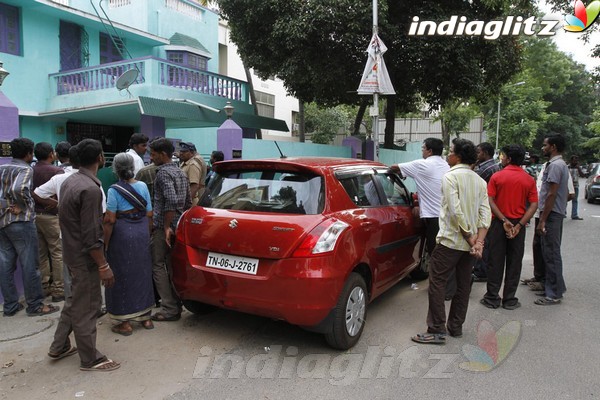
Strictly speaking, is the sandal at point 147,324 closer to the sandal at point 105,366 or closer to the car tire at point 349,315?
the sandal at point 105,366

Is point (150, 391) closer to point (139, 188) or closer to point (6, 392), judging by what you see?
point (6, 392)

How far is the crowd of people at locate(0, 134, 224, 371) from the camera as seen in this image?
10.9 feet

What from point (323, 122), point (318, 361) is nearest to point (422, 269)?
point (318, 361)

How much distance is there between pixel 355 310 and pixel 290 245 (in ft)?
2.94

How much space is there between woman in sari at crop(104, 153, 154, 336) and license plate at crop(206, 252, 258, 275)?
0.69 m

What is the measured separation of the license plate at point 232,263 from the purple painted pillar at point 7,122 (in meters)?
2.80

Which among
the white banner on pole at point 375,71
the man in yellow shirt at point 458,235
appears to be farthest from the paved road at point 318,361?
the white banner on pole at point 375,71

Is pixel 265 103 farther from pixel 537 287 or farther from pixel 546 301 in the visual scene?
pixel 546 301

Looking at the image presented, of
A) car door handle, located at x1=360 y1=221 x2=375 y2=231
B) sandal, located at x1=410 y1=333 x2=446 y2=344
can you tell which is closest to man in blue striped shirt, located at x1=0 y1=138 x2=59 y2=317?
car door handle, located at x1=360 y1=221 x2=375 y2=231

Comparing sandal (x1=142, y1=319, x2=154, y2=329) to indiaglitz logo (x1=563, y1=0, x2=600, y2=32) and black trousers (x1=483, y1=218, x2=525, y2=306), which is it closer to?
black trousers (x1=483, y1=218, x2=525, y2=306)

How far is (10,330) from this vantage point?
13.9 ft

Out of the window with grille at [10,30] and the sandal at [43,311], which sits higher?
the window with grille at [10,30]

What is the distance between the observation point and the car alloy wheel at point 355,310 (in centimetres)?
380

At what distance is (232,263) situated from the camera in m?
3.74
